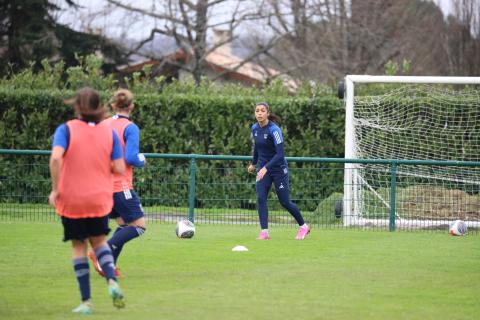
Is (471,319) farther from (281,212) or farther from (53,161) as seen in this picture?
(281,212)

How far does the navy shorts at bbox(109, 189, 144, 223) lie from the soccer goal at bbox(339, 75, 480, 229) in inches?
272

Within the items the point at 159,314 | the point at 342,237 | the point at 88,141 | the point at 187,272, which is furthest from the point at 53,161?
the point at 342,237

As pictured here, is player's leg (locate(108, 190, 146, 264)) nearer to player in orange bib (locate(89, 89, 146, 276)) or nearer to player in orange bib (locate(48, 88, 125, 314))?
player in orange bib (locate(89, 89, 146, 276))

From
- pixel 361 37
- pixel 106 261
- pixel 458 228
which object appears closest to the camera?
pixel 106 261

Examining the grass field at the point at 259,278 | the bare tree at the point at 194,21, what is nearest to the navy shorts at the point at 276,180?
the grass field at the point at 259,278

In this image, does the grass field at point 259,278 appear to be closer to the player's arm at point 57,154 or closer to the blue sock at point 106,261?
the blue sock at point 106,261

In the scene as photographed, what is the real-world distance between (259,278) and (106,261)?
2307 millimetres

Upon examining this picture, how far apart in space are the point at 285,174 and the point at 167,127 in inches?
296

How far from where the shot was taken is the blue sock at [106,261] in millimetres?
7320

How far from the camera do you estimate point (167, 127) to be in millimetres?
20234

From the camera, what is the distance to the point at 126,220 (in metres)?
9.47

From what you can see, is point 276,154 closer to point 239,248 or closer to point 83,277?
point 239,248

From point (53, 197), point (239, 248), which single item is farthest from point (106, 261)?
point (239, 248)

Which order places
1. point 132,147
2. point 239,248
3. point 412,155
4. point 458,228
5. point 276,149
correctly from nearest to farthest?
1. point 132,147
2. point 239,248
3. point 276,149
4. point 458,228
5. point 412,155
